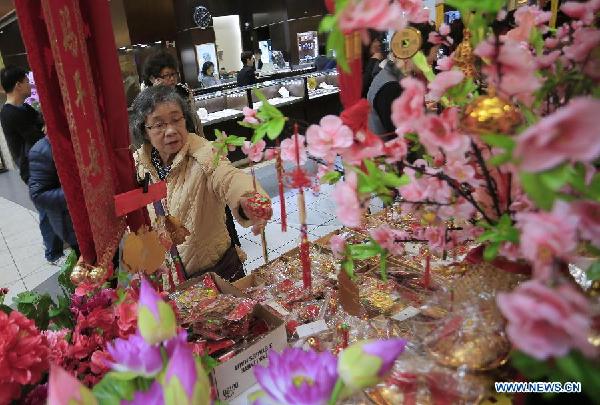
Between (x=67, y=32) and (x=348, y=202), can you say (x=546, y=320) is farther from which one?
(x=67, y=32)

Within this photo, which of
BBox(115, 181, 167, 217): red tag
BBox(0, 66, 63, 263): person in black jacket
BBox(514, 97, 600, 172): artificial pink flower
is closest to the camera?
BBox(514, 97, 600, 172): artificial pink flower

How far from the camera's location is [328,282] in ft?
4.82

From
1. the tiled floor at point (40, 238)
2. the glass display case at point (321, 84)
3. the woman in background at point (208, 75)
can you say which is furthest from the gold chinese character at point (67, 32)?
the woman in background at point (208, 75)

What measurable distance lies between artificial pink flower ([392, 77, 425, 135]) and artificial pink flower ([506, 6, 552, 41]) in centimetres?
38

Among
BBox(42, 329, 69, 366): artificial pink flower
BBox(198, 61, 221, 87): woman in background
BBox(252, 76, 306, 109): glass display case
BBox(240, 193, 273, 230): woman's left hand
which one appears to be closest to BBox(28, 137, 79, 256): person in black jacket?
BBox(240, 193, 273, 230): woman's left hand

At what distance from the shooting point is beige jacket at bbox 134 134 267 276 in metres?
1.68

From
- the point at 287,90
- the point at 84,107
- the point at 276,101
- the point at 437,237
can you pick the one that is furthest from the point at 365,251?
the point at 287,90

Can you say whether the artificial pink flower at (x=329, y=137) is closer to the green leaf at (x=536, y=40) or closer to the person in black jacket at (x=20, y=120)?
the green leaf at (x=536, y=40)

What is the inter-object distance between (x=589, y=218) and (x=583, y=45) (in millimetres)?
330

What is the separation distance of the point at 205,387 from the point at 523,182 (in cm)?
38

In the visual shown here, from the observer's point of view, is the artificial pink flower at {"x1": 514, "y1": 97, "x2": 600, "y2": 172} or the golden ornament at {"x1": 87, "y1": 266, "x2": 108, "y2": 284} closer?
the artificial pink flower at {"x1": 514, "y1": 97, "x2": 600, "y2": 172}

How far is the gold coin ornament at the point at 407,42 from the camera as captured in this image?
1084 mm

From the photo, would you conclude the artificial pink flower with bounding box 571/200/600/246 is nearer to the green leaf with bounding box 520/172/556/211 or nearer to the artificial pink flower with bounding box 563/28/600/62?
the green leaf with bounding box 520/172/556/211

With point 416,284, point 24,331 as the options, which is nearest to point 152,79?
point 416,284
